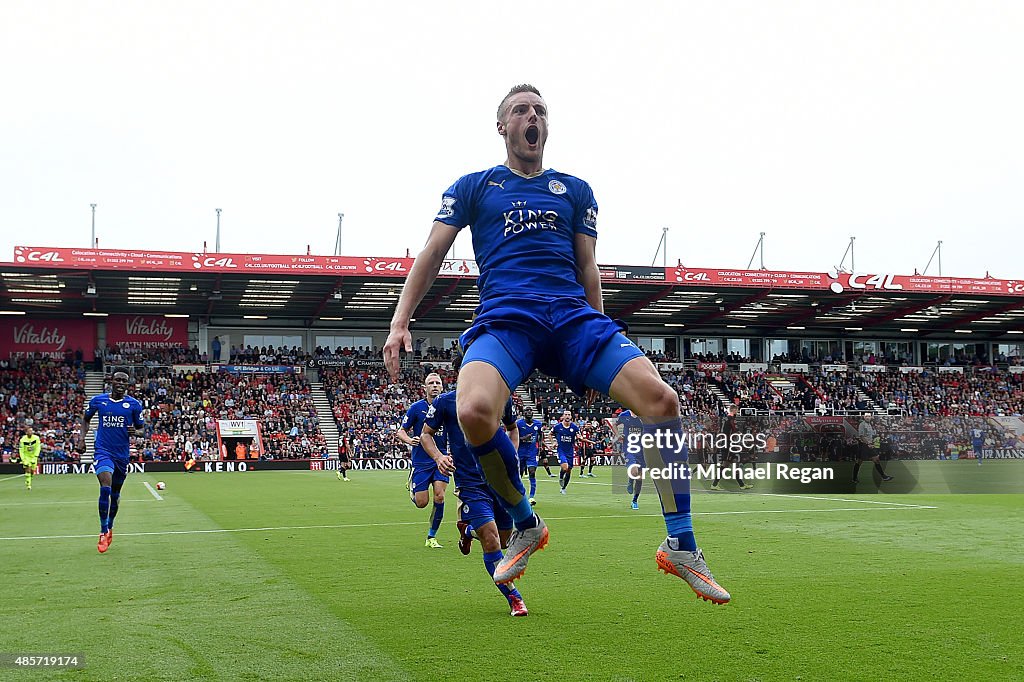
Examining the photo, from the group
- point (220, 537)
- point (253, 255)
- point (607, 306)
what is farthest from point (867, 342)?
point (220, 537)

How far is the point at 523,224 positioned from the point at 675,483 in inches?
60.2

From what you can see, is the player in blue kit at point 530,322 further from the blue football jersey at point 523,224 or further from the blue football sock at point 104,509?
the blue football sock at point 104,509

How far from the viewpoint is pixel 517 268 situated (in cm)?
485

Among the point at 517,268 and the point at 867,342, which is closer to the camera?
the point at 517,268

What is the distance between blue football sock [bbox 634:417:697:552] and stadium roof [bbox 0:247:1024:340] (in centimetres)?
3896

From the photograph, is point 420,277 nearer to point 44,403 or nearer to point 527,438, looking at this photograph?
point 527,438

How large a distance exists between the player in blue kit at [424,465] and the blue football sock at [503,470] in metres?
6.06

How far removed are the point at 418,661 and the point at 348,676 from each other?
0.50m

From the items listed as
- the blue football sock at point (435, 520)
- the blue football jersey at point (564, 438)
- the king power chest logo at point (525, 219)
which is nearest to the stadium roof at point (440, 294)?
the blue football jersey at point (564, 438)

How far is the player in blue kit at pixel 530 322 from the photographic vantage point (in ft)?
14.7

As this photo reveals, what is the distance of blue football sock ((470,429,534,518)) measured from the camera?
476 cm

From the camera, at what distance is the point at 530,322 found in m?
Result: 4.64

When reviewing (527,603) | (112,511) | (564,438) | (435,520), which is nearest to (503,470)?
(527,603)

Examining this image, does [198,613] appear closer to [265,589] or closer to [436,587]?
[265,589]
